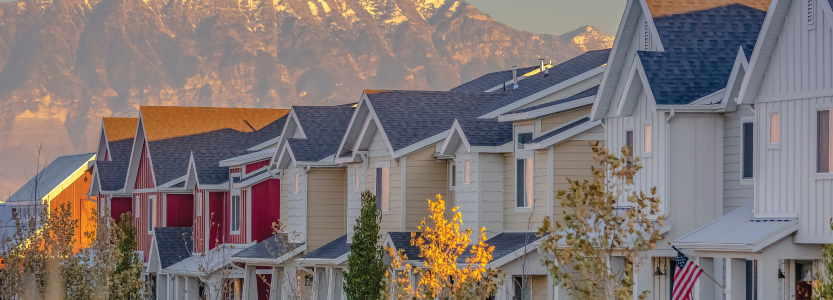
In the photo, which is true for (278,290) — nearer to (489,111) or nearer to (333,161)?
(333,161)

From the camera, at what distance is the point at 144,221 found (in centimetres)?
5809

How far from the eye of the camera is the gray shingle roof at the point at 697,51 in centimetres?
2462

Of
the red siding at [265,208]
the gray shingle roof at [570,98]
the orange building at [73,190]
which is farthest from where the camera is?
the orange building at [73,190]

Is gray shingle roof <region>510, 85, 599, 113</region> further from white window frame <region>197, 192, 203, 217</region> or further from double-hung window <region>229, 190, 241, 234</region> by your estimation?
white window frame <region>197, 192, 203, 217</region>

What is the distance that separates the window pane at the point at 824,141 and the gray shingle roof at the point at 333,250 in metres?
19.7

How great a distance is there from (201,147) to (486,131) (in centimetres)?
2561

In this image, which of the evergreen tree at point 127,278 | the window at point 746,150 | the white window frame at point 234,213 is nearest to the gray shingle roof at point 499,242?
the window at point 746,150

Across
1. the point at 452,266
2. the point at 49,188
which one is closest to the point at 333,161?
the point at 452,266

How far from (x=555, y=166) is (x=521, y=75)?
15567 millimetres

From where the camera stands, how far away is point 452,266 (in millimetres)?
26094

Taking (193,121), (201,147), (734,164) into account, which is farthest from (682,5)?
(193,121)

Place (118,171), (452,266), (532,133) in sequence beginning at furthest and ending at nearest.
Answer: (118,171) → (532,133) → (452,266)

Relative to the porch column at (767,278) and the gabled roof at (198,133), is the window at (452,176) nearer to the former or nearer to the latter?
the porch column at (767,278)

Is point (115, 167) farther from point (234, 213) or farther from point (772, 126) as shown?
point (772, 126)
